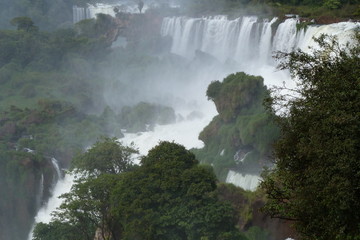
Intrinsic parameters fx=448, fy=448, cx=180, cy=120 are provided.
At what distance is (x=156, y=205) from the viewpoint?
17.0m

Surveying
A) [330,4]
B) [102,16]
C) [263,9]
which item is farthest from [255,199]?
[102,16]

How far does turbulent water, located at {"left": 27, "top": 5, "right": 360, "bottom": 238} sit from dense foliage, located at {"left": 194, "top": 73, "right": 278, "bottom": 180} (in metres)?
1.09

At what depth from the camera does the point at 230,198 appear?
65.0 feet

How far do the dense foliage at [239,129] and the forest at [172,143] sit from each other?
3.3 inches

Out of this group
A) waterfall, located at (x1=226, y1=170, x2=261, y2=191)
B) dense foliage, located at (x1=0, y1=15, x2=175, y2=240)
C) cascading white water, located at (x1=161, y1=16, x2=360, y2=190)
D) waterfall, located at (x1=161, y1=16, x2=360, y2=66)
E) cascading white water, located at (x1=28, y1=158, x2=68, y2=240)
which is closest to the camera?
waterfall, located at (x1=226, y1=170, x2=261, y2=191)

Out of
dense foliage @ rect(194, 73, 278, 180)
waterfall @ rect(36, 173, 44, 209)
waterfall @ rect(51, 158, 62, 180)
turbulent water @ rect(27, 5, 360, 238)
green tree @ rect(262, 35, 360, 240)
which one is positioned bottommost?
green tree @ rect(262, 35, 360, 240)

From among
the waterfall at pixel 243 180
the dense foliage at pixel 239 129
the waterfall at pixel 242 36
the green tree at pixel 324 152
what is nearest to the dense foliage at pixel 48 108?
the waterfall at pixel 242 36

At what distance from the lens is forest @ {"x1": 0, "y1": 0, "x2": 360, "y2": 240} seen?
7922mm

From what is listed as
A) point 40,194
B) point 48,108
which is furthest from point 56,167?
point 48,108

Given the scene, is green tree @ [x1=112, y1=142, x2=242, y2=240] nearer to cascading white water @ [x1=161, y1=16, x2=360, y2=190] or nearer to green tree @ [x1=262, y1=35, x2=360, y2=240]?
cascading white water @ [x1=161, y1=16, x2=360, y2=190]

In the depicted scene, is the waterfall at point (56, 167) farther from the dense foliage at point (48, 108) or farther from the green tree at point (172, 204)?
the green tree at point (172, 204)

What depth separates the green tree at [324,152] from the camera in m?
7.36

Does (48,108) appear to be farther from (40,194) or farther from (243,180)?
(243,180)

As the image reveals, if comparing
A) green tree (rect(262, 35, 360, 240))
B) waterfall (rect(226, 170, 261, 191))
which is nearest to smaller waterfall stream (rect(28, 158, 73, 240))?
waterfall (rect(226, 170, 261, 191))
